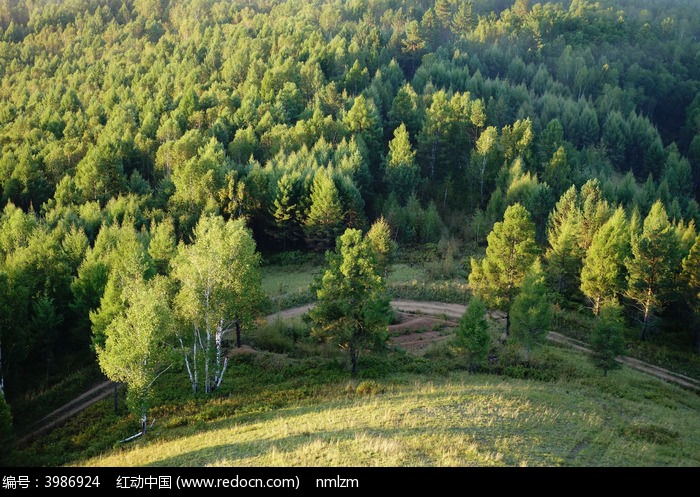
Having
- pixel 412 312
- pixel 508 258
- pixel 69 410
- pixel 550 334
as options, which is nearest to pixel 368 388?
pixel 508 258

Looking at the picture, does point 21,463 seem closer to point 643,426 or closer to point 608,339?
point 643,426

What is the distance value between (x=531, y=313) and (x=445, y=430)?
59.7 ft

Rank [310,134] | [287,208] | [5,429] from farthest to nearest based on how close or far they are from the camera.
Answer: [310,134]
[287,208]
[5,429]

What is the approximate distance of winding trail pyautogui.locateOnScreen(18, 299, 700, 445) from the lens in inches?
1513

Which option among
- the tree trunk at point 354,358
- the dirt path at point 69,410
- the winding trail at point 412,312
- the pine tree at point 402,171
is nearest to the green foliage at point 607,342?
the winding trail at point 412,312

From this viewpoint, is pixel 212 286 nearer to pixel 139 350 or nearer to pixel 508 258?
pixel 139 350

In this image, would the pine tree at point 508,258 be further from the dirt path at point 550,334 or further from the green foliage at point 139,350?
the green foliage at point 139,350

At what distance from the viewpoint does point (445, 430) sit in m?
24.4

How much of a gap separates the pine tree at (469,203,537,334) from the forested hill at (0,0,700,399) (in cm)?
1680

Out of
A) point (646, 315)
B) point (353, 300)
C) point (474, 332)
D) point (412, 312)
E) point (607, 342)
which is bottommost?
point (646, 315)

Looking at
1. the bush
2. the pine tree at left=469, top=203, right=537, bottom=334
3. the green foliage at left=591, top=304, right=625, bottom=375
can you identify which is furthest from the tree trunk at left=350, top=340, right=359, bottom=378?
the green foliage at left=591, top=304, right=625, bottom=375

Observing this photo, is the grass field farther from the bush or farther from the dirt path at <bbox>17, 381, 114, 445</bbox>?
the dirt path at <bbox>17, 381, 114, 445</bbox>

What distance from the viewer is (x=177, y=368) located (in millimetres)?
41188
